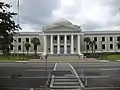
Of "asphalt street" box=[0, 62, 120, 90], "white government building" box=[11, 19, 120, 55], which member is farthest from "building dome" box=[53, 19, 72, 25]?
"asphalt street" box=[0, 62, 120, 90]

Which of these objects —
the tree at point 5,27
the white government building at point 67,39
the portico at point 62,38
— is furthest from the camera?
the white government building at point 67,39

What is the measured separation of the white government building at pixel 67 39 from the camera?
105750mm

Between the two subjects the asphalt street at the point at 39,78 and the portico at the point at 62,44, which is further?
the portico at the point at 62,44

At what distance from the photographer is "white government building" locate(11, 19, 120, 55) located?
106 m

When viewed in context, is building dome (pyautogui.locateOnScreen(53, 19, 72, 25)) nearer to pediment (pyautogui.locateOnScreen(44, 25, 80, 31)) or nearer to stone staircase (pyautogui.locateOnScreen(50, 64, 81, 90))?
pediment (pyautogui.locateOnScreen(44, 25, 80, 31))

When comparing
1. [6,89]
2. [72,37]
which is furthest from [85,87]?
[72,37]

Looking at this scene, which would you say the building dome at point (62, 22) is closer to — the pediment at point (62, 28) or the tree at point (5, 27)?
the pediment at point (62, 28)

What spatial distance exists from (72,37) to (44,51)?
11.7 m

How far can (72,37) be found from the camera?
10575 cm

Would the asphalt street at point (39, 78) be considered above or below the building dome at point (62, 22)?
below

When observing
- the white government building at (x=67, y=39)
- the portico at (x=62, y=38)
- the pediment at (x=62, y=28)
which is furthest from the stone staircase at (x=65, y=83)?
the pediment at (x=62, y=28)

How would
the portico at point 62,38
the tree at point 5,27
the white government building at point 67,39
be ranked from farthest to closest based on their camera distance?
1. the white government building at point 67,39
2. the portico at point 62,38
3. the tree at point 5,27

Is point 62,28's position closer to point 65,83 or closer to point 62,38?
point 62,38

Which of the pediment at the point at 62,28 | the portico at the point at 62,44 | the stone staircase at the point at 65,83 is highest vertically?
the pediment at the point at 62,28
